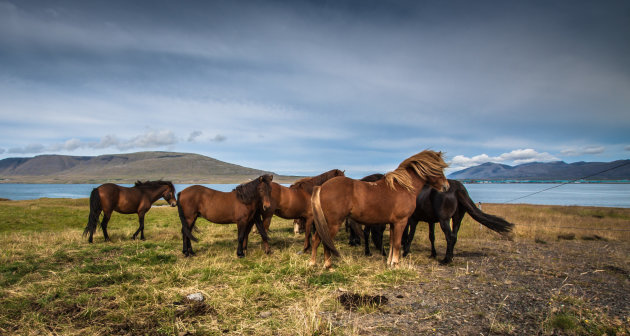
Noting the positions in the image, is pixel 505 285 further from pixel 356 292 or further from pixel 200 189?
pixel 200 189

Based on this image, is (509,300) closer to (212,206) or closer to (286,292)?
(286,292)

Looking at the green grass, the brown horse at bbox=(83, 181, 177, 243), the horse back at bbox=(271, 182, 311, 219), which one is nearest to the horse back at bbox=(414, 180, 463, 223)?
the green grass

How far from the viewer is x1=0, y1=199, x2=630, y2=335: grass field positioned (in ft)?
10.8

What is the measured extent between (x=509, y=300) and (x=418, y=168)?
116 inches

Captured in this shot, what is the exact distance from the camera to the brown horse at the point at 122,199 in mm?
9320

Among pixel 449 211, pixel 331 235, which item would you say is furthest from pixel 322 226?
pixel 449 211

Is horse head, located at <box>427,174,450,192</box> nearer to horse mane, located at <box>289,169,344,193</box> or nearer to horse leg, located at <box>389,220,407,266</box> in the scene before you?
horse leg, located at <box>389,220,407,266</box>

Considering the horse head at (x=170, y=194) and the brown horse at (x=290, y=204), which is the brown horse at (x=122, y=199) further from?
the brown horse at (x=290, y=204)

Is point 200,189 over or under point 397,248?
over

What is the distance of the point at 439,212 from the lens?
22.6 ft

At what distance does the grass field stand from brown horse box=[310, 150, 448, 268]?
2.50 feet

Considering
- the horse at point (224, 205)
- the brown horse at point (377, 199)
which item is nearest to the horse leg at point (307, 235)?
the horse at point (224, 205)

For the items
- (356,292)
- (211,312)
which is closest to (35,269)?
(211,312)

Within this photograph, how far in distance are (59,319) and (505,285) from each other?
654 cm
